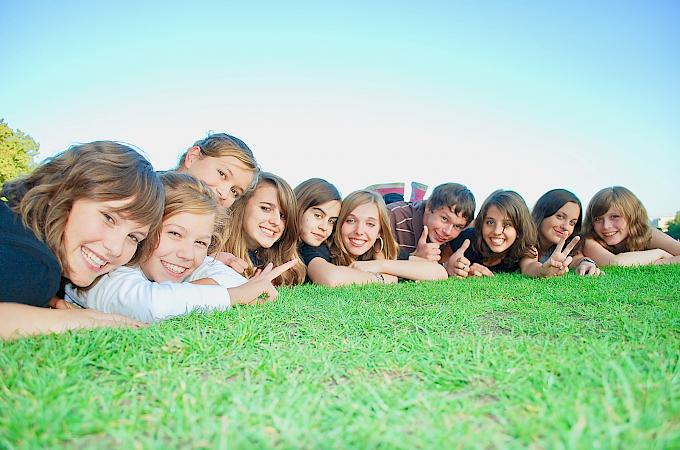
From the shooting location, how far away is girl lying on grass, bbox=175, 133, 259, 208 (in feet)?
15.1

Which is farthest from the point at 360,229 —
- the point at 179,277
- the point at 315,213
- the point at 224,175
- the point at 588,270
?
the point at 588,270

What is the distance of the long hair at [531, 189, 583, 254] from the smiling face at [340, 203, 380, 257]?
277cm

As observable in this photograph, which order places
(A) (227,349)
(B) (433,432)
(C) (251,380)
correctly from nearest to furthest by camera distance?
(B) (433,432)
(C) (251,380)
(A) (227,349)

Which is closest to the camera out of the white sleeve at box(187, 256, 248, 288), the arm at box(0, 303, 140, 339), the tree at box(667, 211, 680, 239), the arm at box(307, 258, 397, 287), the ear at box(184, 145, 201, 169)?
the arm at box(0, 303, 140, 339)

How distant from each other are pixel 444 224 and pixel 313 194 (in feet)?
7.28

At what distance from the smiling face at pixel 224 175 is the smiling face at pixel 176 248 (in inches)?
41.6

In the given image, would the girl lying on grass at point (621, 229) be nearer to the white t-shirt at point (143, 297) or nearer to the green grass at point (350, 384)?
the green grass at point (350, 384)

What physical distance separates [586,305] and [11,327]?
134 inches

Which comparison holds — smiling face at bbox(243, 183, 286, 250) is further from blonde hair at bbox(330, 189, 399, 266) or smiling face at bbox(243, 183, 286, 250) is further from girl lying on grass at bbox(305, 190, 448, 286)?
blonde hair at bbox(330, 189, 399, 266)

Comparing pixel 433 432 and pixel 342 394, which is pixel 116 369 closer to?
pixel 342 394

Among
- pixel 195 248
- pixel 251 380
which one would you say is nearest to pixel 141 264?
pixel 195 248

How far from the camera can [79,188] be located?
8.92 ft

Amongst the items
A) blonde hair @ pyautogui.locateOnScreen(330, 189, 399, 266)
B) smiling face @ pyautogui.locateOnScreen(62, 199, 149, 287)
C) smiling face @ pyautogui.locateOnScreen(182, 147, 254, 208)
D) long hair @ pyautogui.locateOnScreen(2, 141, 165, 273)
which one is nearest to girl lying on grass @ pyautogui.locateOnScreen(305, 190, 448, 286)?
blonde hair @ pyautogui.locateOnScreen(330, 189, 399, 266)

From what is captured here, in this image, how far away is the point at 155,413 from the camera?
4.07 feet
